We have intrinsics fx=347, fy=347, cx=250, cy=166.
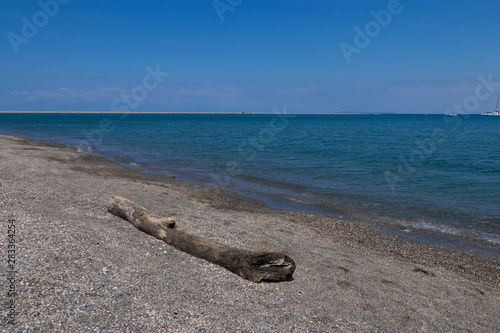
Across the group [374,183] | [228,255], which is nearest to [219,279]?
[228,255]

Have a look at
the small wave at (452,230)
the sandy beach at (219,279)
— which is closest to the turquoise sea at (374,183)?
the small wave at (452,230)

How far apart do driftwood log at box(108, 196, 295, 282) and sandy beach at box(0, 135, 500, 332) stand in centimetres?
19

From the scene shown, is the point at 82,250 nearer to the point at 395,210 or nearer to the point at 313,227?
the point at 313,227

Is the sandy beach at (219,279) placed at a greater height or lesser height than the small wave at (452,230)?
greater

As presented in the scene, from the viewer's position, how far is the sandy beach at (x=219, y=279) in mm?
5781

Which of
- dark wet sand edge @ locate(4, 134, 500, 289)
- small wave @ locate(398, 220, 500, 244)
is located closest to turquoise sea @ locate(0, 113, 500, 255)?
small wave @ locate(398, 220, 500, 244)

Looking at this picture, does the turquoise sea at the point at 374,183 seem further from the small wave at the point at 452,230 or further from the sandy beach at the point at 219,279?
the sandy beach at the point at 219,279

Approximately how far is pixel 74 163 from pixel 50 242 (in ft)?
61.0

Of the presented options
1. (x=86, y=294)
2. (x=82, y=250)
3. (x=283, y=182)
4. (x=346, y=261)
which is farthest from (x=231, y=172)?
(x=86, y=294)

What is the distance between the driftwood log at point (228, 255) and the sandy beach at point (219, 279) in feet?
0.64

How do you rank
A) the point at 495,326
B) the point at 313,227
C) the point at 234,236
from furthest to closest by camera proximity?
the point at 313,227 → the point at 234,236 → the point at 495,326

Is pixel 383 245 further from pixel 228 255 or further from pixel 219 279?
pixel 219 279

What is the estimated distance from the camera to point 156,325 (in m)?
5.50

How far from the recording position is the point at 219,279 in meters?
7.39
